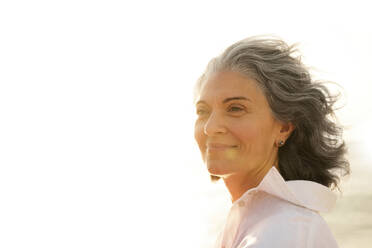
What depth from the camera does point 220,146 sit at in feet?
11.3

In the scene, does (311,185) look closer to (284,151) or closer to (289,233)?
(284,151)

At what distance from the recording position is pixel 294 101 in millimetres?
3514

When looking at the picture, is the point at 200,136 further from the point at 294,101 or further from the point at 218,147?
the point at 294,101

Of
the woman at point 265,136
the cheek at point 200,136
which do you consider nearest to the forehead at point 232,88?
the woman at point 265,136

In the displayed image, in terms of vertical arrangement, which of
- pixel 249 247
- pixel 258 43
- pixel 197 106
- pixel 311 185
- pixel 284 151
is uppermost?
pixel 258 43

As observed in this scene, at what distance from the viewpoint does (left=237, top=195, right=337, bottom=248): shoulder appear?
9.08ft

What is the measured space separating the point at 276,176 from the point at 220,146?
48 cm

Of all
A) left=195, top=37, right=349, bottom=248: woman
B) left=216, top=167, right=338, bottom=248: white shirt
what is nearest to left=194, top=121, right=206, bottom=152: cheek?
left=195, top=37, right=349, bottom=248: woman

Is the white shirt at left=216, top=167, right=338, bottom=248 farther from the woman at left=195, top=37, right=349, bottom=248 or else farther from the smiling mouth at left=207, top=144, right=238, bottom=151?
the smiling mouth at left=207, top=144, right=238, bottom=151

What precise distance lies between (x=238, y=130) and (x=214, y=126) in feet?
0.55

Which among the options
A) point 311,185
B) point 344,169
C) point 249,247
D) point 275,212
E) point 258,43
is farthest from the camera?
point 344,169

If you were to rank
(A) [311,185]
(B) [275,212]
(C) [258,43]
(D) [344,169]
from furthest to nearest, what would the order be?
(D) [344,169] → (C) [258,43] → (A) [311,185] → (B) [275,212]

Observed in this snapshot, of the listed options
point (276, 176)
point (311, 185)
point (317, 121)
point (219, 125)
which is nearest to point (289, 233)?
point (276, 176)

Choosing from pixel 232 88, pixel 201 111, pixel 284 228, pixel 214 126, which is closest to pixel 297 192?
pixel 284 228
